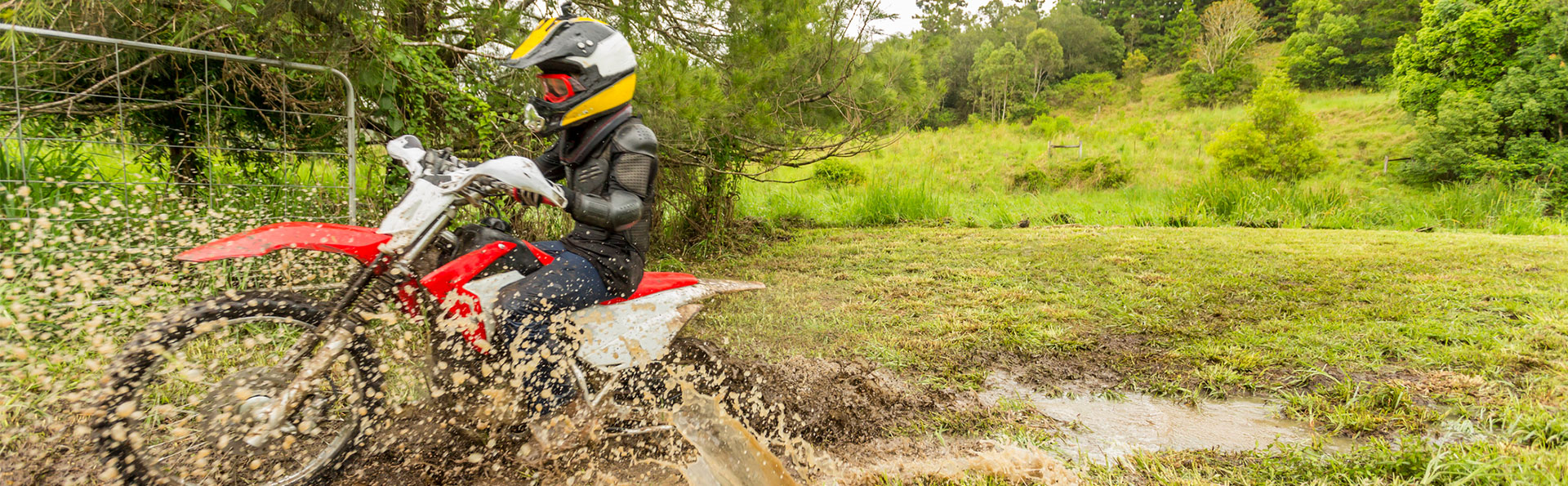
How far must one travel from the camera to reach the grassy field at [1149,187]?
31.2 ft

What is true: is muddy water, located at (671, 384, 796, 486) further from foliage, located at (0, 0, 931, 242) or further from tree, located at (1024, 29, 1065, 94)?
tree, located at (1024, 29, 1065, 94)

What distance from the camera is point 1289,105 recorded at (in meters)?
14.9

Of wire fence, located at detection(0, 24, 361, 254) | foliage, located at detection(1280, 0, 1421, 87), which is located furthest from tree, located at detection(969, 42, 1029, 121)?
wire fence, located at detection(0, 24, 361, 254)

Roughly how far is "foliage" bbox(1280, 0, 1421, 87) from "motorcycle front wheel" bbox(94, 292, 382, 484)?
32.8 metres

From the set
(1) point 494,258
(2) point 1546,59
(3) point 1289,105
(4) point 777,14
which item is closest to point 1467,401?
(1) point 494,258

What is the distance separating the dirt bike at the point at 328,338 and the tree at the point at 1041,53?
111ft

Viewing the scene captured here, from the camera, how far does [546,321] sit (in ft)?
7.13

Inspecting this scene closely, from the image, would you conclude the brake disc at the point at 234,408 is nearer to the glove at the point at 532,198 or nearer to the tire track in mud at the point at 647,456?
the tire track in mud at the point at 647,456

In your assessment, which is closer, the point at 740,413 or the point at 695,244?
the point at 740,413

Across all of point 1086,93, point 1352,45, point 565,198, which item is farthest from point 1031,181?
point 1352,45

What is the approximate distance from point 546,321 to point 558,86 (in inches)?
29.0

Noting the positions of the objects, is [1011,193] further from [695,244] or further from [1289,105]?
[695,244]

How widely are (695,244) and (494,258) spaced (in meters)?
4.14

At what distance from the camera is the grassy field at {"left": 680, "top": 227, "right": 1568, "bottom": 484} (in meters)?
2.23
